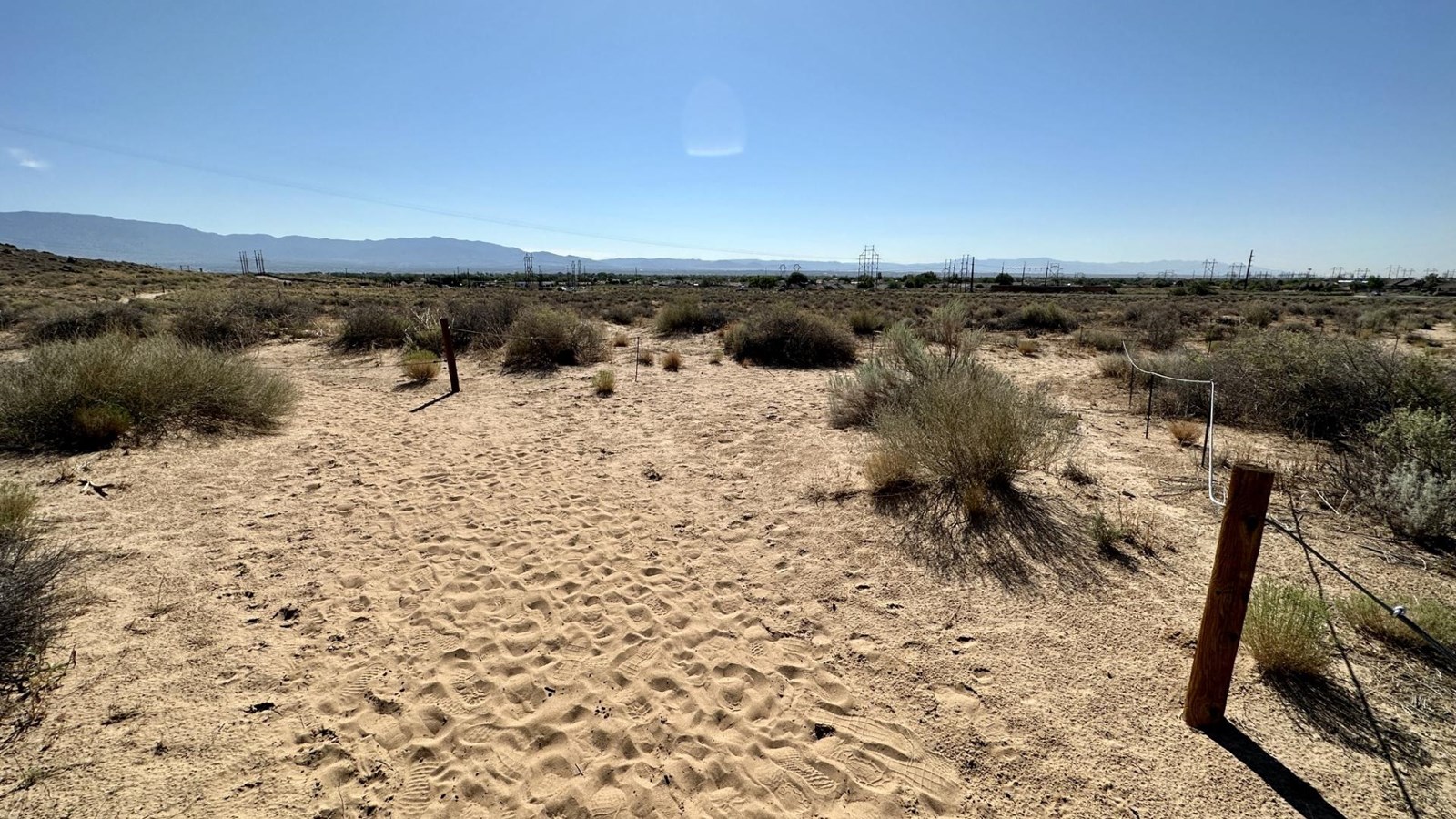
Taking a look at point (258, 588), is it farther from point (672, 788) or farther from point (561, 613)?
point (672, 788)

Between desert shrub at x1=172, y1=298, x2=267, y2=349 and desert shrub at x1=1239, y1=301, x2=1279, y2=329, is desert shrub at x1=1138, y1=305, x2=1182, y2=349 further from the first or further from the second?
desert shrub at x1=172, y1=298, x2=267, y2=349

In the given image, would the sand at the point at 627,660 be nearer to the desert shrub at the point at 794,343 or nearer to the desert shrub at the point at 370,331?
the desert shrub at the point at 794,343

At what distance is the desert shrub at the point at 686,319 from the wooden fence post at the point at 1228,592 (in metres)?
15.9

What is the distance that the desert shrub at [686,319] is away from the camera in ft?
58.6

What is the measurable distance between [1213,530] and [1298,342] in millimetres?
4544

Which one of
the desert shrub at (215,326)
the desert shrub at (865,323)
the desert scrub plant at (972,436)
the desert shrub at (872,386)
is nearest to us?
the desert scrub plant at (972,436)

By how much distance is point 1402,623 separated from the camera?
3.17m

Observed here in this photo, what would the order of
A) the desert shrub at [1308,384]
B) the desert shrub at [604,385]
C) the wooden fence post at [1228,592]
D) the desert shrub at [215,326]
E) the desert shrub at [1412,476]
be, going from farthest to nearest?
the desert shrub at [215,326] → the desert shrub at [604,385] → the desert shrub at [1308,384] → the desert shrub at [1412,476] → the wooden fence post at [1228,592]

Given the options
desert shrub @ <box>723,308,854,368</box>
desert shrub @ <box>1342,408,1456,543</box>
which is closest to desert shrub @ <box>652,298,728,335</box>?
desert shrub @ <box>723,308,854,368</box>

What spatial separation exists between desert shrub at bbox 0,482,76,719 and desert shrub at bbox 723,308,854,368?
1069 centimetres

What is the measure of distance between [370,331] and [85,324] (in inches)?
231

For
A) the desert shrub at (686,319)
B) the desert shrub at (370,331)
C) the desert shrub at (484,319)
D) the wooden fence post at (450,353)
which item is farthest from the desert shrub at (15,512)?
the desert shrub at (686,319)

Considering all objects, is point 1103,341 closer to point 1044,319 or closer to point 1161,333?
point 1161,333

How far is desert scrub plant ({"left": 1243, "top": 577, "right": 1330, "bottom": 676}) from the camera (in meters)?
2.86
